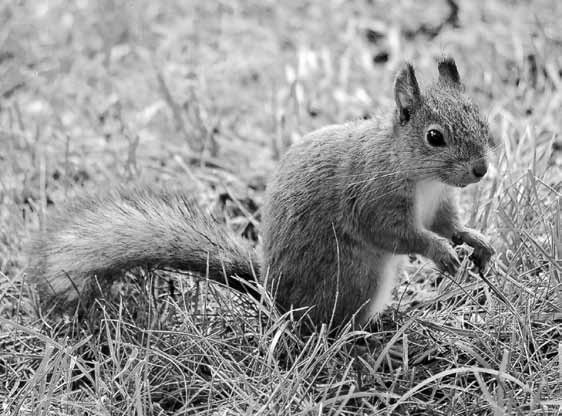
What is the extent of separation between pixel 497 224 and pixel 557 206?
384 mm

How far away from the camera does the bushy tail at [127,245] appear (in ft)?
8.70

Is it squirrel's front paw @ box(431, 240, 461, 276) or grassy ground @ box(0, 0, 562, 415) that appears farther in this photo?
squirrel's front paw @ box(431, 240, 461, 276)

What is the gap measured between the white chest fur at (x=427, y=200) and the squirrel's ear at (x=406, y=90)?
22 centimetres

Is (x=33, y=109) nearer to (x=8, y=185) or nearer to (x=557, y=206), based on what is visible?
(x=8, y=185)

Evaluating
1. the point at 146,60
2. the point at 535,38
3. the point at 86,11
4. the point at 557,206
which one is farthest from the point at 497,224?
the point at 86,11

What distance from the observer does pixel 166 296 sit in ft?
9.21

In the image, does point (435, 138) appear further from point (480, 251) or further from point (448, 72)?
point (480, 251)

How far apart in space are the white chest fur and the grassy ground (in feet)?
0.68

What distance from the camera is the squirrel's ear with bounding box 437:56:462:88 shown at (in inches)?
100

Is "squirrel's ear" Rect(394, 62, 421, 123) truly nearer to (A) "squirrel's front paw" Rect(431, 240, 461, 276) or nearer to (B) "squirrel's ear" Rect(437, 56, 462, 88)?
(B) "squirrel's ear" Rect(437, 56, 462, 88)

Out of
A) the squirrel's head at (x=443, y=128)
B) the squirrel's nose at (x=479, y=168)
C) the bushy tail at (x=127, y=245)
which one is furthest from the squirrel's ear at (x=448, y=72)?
the bushy tail at (x=127, y=245)

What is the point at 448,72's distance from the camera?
2.55 m

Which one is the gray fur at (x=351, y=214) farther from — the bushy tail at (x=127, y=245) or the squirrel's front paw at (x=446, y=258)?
the bushy tail at (x=127, y=245)

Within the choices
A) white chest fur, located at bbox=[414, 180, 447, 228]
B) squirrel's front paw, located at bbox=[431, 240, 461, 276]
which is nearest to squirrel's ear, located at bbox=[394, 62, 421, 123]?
white chest fur, located at bbox=[414, 180, 447, 228]
